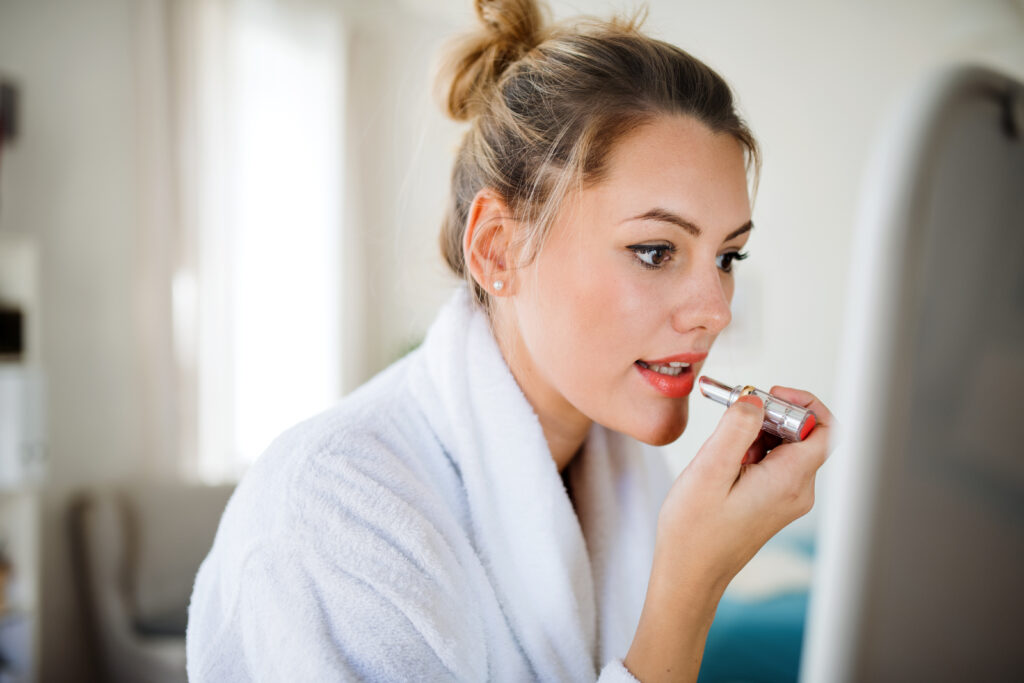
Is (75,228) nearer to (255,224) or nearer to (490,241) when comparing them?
(255,224)

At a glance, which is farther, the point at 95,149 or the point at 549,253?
the point at 95,149

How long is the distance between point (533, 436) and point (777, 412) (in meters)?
0.21

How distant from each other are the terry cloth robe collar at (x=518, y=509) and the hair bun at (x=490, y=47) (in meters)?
0.21

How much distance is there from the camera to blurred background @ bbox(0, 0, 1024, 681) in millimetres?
1282

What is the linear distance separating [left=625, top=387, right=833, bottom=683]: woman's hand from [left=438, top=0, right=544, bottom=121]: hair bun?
1.31 feet

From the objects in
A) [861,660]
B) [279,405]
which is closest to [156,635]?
[279,405]

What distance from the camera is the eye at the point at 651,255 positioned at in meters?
0.53

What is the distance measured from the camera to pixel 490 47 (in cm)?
64

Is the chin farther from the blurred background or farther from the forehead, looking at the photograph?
the blurred background

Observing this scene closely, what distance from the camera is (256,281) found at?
5.31 feet

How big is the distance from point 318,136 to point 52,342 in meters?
0.79

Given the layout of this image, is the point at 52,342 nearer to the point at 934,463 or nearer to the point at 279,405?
the point at 279,405

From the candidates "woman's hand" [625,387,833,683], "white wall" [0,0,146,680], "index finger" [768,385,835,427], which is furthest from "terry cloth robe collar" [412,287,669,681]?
"white wall" [0,0,146,680]

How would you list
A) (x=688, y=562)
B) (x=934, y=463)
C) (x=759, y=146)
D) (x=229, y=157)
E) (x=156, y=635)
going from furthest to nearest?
1. (x=229, y=157)
2. (x=156, y=635)
3. (x=759, y=146)
4. (x=688, y=562)
5. (x=934, y=463)
